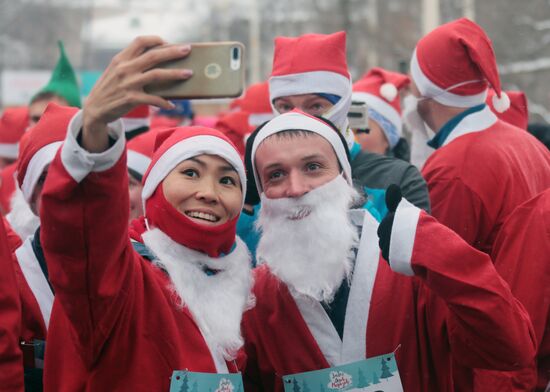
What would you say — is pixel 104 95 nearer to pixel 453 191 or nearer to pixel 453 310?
pixel 453 310

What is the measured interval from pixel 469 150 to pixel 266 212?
1.34 m

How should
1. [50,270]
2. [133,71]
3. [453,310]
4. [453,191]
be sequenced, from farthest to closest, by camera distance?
[453,191]
[453,310]
[50,270]
[133,71]

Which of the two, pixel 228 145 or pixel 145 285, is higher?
pixel 228 145

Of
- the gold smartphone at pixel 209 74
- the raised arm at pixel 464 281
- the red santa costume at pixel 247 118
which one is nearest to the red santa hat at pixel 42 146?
the gold smartphone at pixel 209 74

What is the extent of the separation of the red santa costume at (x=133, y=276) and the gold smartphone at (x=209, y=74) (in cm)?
20

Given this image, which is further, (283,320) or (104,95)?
(283,320)

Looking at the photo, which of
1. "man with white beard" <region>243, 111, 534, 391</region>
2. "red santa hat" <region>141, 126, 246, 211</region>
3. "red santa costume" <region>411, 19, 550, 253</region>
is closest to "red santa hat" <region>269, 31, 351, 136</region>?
"red santa costume" <region>411, 19, 550, 253</region>

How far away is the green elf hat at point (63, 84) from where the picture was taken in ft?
24.8

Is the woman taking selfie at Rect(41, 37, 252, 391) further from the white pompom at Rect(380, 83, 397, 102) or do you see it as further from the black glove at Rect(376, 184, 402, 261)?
the white pompom at Rect(380, 83, 397, 102)

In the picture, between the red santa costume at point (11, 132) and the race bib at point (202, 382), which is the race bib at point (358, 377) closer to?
the race bib at point (202, 382)

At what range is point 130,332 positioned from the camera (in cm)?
305

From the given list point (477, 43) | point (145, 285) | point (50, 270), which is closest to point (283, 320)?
point (145, 285)

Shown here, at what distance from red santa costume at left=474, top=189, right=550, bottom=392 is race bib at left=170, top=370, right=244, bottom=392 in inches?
39.5

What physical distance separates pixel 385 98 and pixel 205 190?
10.9 ft
